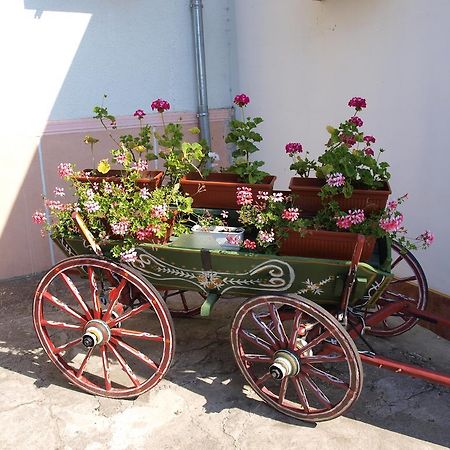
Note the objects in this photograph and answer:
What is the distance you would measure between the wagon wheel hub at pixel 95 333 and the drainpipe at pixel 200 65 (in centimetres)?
260

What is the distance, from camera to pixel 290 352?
9.02 feet

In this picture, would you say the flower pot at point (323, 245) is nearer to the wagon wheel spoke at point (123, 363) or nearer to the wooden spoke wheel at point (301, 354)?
the wooden spoke wheel at point (301, 354)

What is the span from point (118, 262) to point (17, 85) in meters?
2.55

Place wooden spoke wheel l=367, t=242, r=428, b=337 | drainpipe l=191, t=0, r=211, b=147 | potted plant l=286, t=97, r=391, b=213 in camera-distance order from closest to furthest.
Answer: potted plant l=286, t=97, r=391, b=213, wooden spoke wheel l=367, t=242, r=428, b=337, drainpipe l=191, t=0, r=211, b=147

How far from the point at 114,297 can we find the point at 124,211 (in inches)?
18.7

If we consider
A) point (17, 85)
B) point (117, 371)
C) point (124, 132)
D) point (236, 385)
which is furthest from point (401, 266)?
point (17, 85)

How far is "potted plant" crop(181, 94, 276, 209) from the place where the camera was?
3.05 m

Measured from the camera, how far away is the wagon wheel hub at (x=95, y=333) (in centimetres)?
292

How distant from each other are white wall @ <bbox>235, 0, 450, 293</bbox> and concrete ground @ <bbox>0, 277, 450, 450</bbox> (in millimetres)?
939

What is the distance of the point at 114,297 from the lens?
2936mm

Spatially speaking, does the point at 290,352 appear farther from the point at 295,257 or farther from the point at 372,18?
the point at 372,18

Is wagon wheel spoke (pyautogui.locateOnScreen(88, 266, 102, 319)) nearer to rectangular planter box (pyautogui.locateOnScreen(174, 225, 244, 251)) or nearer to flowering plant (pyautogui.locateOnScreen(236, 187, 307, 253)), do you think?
rectangular planter box (pyautogui.locateOnScreen(174, 225, 244, 251))

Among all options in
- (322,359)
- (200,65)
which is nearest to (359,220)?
(322,359)

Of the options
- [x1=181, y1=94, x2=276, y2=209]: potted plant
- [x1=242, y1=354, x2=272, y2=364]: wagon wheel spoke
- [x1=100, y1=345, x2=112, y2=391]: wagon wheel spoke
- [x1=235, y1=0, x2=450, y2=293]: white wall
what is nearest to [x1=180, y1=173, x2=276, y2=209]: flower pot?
[x1=181, y1=94, x2=276, y2=209]: potted plant
